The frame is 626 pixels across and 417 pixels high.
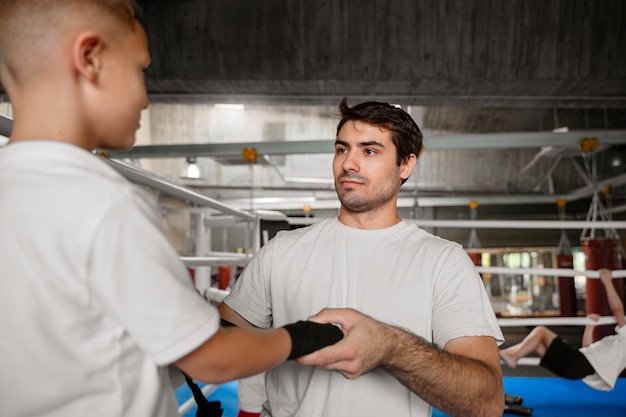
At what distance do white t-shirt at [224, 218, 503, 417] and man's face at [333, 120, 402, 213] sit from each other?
0.31 ft

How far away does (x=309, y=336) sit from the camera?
2.70 feet

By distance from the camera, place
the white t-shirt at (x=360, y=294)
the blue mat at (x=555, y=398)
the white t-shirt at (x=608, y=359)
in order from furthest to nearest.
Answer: the blue mat at (x=555, y=398), the white t-shirt at (x=608, y=359), the white t-shirt at (x=360, y=294)

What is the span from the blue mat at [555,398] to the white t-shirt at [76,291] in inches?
114

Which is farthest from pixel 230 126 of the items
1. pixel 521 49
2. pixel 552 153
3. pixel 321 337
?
pixel 321 337

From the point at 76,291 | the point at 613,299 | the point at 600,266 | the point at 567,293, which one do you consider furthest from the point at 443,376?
the point at 567,293

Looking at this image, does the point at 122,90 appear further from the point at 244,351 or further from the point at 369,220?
the point at 369,220

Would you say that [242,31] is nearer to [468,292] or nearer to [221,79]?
[221,79]

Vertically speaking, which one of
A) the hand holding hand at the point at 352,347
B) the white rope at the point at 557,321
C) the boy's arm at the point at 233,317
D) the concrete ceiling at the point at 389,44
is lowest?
the white rope at the point at 557,321

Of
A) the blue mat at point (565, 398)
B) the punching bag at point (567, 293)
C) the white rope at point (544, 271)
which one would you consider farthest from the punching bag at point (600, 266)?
the punching bag at point (567, 293)

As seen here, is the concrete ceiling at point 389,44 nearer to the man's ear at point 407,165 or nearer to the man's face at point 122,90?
the man's ear at point 407,165

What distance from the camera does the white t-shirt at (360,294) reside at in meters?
1.23

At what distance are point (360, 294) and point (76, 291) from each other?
0.84 meters

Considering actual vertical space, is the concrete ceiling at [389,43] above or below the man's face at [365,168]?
above

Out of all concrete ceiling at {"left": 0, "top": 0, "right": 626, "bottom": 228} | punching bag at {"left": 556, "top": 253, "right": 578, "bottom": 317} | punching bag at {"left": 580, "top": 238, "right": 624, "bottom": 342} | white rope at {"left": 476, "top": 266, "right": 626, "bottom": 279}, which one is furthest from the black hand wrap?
punching bag at {"left": 556, "top": 253, "right": 578, "bottom": 317}
